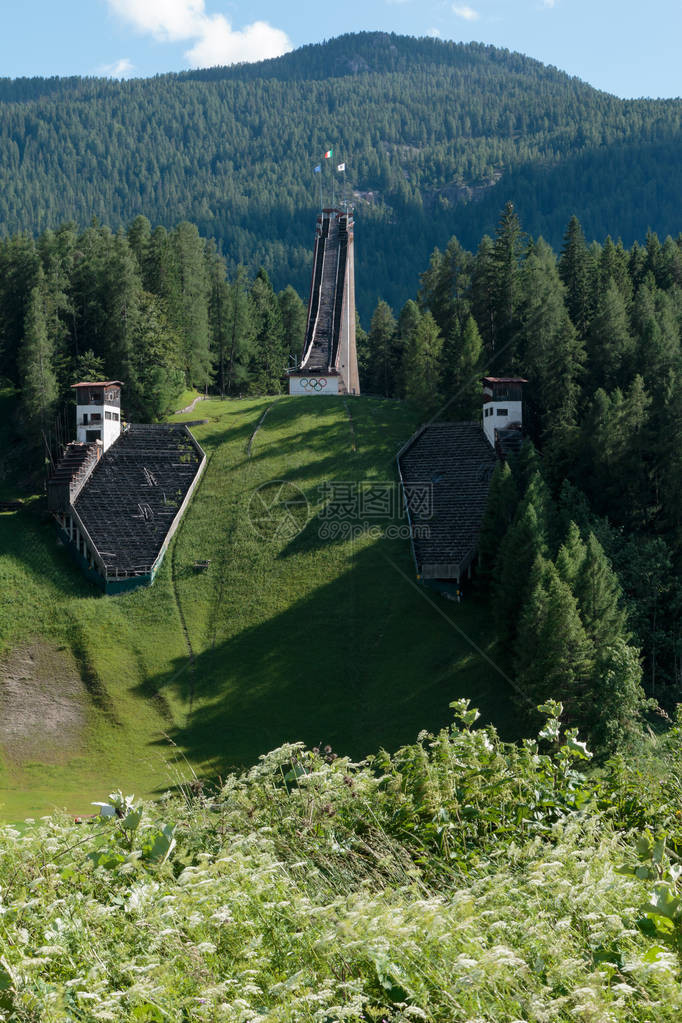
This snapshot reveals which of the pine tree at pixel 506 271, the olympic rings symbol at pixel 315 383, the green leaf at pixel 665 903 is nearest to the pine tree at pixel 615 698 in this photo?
the pine tree at pixel 506 271

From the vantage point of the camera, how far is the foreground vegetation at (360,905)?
212 inches

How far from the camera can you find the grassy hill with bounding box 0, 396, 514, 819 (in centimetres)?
3931

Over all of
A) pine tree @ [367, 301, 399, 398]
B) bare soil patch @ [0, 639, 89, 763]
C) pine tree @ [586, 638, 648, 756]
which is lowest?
bare soil patch @ [0, 639, 89, 763]

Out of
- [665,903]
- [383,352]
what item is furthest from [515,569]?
[383,352]

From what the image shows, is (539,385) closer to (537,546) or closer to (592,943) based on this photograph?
(537,546)

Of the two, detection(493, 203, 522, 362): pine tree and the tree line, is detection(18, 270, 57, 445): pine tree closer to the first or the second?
the tree line

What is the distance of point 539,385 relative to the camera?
179 feet

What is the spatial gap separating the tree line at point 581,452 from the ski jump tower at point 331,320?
28.1 feet

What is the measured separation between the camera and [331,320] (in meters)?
74.3

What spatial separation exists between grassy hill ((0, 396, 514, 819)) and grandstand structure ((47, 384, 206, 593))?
943mm

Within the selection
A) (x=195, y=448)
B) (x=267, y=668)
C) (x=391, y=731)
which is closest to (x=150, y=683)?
(x=267, y=668)

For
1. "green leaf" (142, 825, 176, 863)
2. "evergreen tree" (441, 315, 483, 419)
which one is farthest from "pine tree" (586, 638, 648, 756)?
"green leaf" (142, 825, 176, 863)

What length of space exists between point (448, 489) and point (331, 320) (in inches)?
1072

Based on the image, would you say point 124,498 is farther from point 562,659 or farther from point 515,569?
point 562,659
